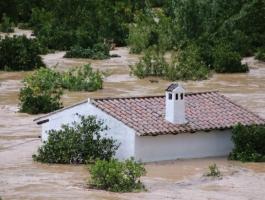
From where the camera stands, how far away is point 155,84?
35.2 meters

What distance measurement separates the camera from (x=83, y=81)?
1308 inches

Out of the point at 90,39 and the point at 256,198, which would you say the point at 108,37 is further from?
the point at 256,198

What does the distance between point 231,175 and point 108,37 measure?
28.1 metres

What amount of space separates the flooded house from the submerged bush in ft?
43.9

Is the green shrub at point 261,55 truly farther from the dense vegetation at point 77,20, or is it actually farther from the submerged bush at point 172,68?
the dense vegetation at point 77,20

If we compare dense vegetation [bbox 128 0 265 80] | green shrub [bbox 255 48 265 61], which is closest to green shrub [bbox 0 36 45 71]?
dense vegetation [bbox 128 0 265 80]

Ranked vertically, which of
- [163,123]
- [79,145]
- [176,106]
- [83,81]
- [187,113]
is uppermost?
[176,106]

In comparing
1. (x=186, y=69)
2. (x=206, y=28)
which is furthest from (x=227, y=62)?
(x=206, y=28)

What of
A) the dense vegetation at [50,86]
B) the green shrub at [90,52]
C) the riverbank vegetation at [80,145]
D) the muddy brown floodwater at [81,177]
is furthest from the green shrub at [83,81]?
the riverbank vegetation at [80,145]

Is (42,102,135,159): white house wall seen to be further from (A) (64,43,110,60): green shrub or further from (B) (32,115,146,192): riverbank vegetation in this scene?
(A) (64,43,110,60): green shrub

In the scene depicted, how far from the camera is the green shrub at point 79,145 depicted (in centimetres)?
2048

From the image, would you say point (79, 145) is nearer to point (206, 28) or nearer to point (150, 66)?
point (150, 66)

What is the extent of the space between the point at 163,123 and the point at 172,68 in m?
15.1

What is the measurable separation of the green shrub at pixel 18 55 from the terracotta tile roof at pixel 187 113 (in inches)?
633
